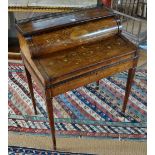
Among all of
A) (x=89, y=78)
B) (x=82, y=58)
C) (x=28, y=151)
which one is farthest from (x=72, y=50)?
(x=28, y=151)

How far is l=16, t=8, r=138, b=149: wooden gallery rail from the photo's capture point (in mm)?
1478

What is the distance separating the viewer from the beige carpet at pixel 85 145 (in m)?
1.89

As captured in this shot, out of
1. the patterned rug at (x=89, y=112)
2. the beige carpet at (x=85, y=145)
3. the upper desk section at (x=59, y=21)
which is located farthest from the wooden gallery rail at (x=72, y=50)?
the patterned rug at (x=89, y=112)

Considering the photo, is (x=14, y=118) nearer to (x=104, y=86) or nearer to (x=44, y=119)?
(x=44, y=119)

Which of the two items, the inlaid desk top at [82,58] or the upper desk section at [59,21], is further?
the upper desk section at [59,21]

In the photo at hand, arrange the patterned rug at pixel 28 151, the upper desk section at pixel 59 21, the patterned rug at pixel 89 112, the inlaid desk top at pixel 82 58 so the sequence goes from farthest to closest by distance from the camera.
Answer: the patterned rug at pixel 89 112 < the patterned rug at pixel 28 151 < the upper desk section at pixel 59 21 < the inlaid desk top at pixel 82 58

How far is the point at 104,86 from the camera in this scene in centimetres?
255

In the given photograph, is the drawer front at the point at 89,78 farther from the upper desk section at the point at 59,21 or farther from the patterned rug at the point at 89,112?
the patterned rug at the point at 89,112

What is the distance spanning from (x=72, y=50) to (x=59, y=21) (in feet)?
0.81

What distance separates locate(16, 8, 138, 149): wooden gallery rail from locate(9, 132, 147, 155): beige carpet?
15 cm

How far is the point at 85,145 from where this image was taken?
1937 mm

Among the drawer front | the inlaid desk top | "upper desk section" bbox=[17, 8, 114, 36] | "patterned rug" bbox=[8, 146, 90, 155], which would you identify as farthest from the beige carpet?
"upper desk section" bbox=[17, 8, 114, 36]

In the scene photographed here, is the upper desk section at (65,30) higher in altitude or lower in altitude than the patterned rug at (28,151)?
higher

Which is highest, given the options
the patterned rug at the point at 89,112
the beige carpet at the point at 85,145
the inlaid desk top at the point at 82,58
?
the inlaid desk top at the point at 82,58
